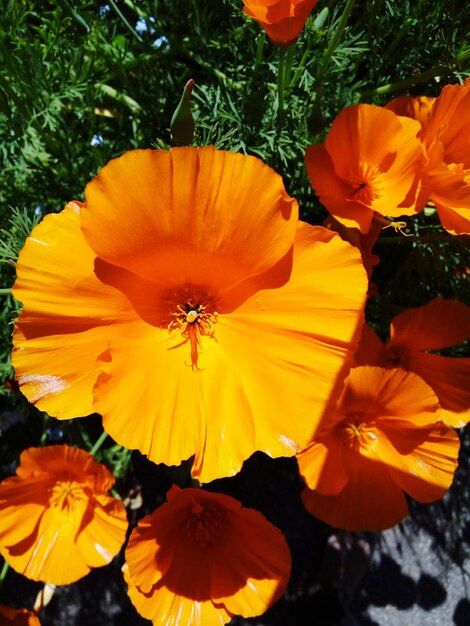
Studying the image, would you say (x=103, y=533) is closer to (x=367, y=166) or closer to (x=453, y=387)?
(x=453, y=387)

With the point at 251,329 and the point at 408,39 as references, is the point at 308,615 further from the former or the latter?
the point at 408,39

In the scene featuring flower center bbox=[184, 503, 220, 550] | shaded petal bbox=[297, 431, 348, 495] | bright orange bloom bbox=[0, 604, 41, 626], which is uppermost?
shaded petal bbox=[297, 431, 348, 495]

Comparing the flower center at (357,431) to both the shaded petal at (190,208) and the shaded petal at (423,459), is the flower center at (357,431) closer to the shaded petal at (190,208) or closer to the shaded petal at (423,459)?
the shaded petal at (423,459)

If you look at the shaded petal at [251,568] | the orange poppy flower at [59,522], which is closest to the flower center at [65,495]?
the orange poppy flower at [59,522]

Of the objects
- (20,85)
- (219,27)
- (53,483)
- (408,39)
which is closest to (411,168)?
(408,39)

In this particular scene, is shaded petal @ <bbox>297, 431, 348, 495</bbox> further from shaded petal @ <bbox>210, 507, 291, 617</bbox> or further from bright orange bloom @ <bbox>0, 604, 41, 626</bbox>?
bright orange bloom @ <bbox>0, 604, 41, 626</bbox>

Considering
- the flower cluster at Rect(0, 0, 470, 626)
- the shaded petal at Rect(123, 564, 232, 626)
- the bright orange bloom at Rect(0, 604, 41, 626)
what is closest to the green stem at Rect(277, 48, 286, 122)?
the flower cluster at Rect(0, 0, 470, 626)

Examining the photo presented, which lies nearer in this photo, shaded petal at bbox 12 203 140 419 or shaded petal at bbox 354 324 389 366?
shaded petal at bbox 12 203 140 419
